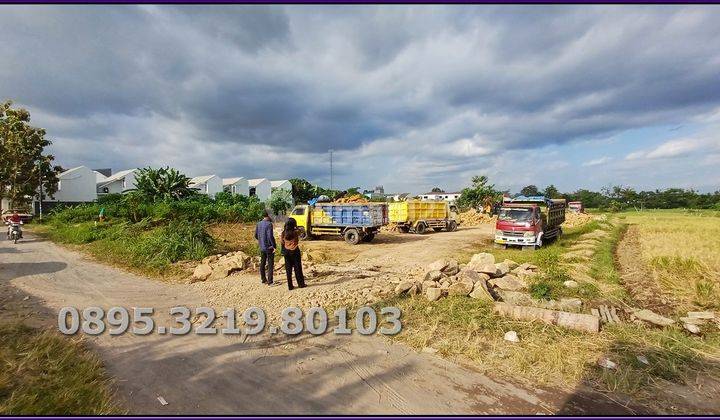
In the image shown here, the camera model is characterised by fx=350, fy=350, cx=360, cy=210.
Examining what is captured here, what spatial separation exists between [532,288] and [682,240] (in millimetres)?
15412

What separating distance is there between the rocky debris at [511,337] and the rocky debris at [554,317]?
776mm

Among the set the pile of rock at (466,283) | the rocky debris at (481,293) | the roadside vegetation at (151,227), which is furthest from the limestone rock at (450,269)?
the roadside vegetation at (151,227)

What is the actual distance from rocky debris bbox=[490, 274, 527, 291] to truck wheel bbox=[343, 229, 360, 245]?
393 inches

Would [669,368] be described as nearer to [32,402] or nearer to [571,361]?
[571,361]

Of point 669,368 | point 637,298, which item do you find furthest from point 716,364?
point 637,298

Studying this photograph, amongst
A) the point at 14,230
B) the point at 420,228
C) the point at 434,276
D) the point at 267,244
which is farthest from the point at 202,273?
the point at 420,228

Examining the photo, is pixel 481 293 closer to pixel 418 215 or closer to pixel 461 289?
pixel 461 289

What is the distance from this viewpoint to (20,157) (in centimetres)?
2581

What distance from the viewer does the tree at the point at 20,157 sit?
25422 mm

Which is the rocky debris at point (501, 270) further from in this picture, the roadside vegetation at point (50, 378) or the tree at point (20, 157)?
the tree at point (20, 157)

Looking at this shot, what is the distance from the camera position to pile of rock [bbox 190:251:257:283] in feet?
29.2

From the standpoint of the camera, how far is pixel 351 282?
27.2 ft

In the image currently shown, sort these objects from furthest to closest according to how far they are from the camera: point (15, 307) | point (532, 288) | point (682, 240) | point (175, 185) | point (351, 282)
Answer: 1. point (175, 185)
2. point (682, 240)
3. point (351, 282)
4. point (532, 288)
5. point (15, 307)

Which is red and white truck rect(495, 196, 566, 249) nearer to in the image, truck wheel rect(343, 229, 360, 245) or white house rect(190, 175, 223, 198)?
truck wheel rect(343, 229, 360, 245)
